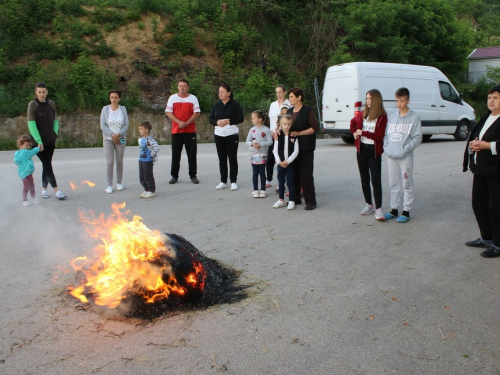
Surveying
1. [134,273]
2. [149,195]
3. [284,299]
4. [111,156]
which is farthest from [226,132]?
[134,273]

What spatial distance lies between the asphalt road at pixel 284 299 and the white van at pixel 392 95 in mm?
8964

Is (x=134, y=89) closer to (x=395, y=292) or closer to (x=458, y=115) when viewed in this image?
(x=458, y=115)

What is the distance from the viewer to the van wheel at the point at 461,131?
20094 mm

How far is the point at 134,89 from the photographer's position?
21.4 metres

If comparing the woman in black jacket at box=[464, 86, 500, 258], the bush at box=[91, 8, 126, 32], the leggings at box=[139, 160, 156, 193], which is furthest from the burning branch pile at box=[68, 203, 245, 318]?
the bush at box=[91, 8, 126, 32]

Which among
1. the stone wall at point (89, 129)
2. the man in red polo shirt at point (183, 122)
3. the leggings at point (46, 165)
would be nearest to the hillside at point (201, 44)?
the stone wall at point (89, 129)

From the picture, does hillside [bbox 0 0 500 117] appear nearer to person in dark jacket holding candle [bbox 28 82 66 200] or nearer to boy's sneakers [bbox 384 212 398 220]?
person in dark jacket holding candle [bbox 28 82 66 200]

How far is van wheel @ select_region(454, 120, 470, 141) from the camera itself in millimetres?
20094

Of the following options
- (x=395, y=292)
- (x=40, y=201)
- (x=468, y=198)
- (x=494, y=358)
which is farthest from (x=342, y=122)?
(x=494, y=358)

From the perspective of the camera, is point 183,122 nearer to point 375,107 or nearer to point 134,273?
point 375,107

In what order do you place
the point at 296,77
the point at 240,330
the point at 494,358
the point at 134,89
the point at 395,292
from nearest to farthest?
the point at 494,358
the point at 240,330
the point at 395,292
the point at 134,89
the point at 296,77

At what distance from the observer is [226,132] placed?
32.8ft

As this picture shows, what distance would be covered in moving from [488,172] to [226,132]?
552cm

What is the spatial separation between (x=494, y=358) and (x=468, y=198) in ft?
19.3
